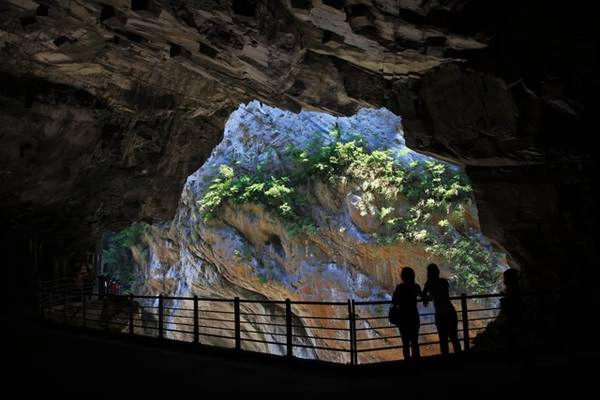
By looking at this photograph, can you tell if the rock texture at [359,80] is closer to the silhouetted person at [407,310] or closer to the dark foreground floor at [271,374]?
the dark foreground floor at [271,374]

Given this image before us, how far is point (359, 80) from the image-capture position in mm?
11992

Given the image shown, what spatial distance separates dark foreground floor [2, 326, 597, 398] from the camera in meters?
5.36

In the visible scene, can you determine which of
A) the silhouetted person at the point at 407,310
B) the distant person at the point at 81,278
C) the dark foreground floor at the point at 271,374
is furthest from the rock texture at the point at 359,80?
the silhouetted person at the point at 407,310

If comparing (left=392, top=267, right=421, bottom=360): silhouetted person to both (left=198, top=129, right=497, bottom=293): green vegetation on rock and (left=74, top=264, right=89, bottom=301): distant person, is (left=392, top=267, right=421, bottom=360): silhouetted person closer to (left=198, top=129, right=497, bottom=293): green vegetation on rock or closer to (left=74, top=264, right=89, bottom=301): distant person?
(left=74, top=264, right=89, bottom=301): distant person

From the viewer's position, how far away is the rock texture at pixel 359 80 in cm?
866

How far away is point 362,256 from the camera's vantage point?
22812mm

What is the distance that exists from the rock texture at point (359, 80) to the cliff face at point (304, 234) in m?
9.45

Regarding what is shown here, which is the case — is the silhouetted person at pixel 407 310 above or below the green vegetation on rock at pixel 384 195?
below

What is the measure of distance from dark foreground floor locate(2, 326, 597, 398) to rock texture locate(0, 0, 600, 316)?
3.94m

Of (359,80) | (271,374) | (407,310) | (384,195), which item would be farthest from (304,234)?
(271,374)

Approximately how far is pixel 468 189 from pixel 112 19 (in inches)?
630

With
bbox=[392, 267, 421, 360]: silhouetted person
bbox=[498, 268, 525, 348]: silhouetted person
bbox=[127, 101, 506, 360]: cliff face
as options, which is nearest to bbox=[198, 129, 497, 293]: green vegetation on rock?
bbox=[127, 101, 506, 360]: cliff face

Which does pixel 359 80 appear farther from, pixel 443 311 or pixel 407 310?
pixel 407 310

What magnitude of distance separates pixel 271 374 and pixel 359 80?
26.3 feet
